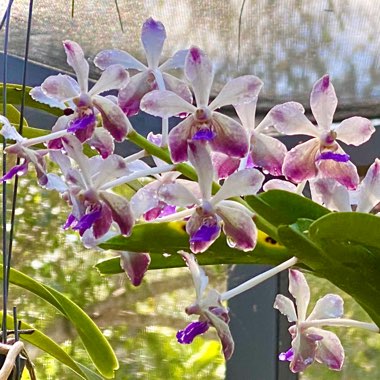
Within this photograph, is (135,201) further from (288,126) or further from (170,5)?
(170,5)

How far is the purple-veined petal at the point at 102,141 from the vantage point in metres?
0.50

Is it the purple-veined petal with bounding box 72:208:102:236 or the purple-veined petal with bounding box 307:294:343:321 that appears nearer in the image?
the purple-veined petal with bounding box 72:208:102:236

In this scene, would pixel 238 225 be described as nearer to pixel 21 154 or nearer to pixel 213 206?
pixel 213 206

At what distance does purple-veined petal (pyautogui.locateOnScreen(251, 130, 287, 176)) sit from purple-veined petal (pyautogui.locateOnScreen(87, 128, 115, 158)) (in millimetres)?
102

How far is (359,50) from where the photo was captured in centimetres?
117

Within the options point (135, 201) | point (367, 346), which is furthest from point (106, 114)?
point (367, 346)

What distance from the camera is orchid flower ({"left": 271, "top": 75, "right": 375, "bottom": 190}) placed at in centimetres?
48

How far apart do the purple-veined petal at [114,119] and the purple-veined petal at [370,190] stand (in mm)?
160

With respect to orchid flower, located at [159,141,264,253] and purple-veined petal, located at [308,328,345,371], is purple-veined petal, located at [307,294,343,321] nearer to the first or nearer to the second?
purple-veined petal, located at [308,328,345,371]

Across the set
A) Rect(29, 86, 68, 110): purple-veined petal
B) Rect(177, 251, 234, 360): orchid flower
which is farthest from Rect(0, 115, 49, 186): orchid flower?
Rect(177, 251, 234, 360): orchid flower

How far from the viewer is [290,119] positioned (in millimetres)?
489

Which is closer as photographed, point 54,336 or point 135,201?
point 135,201

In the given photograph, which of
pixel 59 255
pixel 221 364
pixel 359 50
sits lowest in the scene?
pixel 221 364

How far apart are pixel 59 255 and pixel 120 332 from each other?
0.65ft
